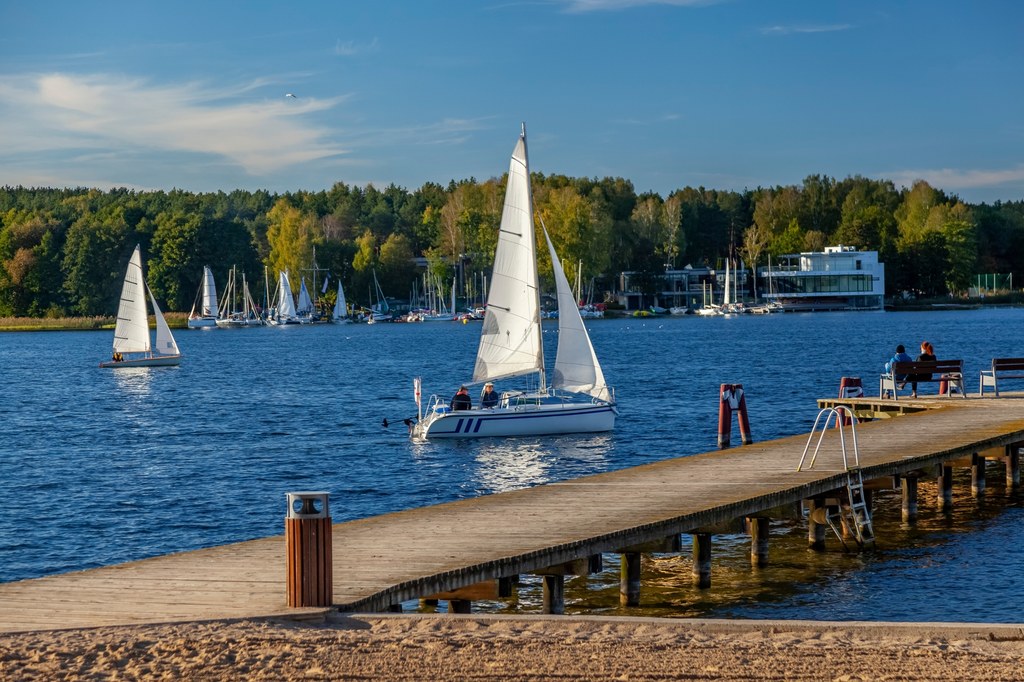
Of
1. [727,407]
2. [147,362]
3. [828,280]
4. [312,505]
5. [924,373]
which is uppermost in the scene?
[828,280]

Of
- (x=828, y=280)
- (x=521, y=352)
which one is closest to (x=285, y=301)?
(x=828, y=280)

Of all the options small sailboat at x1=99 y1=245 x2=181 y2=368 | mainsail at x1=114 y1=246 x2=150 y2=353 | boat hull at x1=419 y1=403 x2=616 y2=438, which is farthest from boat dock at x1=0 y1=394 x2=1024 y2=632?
small sailboat at x1=99 y1=245 x2=181 y2=368

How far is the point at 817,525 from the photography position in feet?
68.7

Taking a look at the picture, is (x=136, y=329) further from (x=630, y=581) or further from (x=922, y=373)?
(x=630, y=581)

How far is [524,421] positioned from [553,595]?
2288cm

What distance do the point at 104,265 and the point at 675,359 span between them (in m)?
110

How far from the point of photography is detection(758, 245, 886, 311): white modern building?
182875 mm

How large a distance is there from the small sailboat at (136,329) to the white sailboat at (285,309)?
8781 cm

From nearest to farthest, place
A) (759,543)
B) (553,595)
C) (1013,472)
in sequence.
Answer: (553,595)
(759,543)
(1013,472)

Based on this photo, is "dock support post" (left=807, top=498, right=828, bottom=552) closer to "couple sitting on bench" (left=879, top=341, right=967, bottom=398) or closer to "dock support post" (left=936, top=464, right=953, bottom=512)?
"dock support post" (left=936, top=464, right=953, bottom=512)

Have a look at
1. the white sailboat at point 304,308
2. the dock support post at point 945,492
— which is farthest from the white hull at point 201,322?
the dock support post at point 945,492

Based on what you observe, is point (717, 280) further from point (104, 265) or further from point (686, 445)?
point (686, 445)

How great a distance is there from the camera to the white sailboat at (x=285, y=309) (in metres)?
176

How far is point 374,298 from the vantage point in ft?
622
